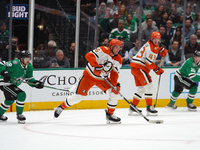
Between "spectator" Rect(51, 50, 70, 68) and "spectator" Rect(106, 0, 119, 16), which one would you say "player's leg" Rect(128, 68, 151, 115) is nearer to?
"spectator" Rect(51, 50, 70, 68)

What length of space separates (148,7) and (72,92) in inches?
→ 90.0

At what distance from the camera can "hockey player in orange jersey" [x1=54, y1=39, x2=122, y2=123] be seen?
538 cm

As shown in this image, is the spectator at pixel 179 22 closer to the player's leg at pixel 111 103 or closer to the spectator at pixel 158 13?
the spectator at pixel 158 13

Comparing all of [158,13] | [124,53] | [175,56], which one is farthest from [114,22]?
[175,56]

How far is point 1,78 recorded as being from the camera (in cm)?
566

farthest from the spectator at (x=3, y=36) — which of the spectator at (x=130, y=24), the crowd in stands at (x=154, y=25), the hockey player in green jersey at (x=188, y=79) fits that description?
the hockey player in green jersey at (x=188, y=79)

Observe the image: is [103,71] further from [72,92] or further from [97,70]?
[72,92]

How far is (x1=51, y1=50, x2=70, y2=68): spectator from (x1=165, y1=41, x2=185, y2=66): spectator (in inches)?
79.8

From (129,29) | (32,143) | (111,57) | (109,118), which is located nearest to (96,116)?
(109,118)

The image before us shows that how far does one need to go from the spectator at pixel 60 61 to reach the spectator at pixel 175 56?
6.65 ft

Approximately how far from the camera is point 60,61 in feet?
24.5

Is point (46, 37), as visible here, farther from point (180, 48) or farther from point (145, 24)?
point (180, 48)

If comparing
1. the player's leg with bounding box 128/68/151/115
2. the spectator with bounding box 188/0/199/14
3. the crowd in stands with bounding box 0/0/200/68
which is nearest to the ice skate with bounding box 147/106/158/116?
the player's leg with bounding box 128/68/151/115

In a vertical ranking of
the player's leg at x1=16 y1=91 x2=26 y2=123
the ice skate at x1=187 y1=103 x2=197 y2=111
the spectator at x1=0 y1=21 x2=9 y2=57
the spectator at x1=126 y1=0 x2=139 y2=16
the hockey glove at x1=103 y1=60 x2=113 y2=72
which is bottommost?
the ice skate at x1=187 y1=103 x2=197 y2=111
